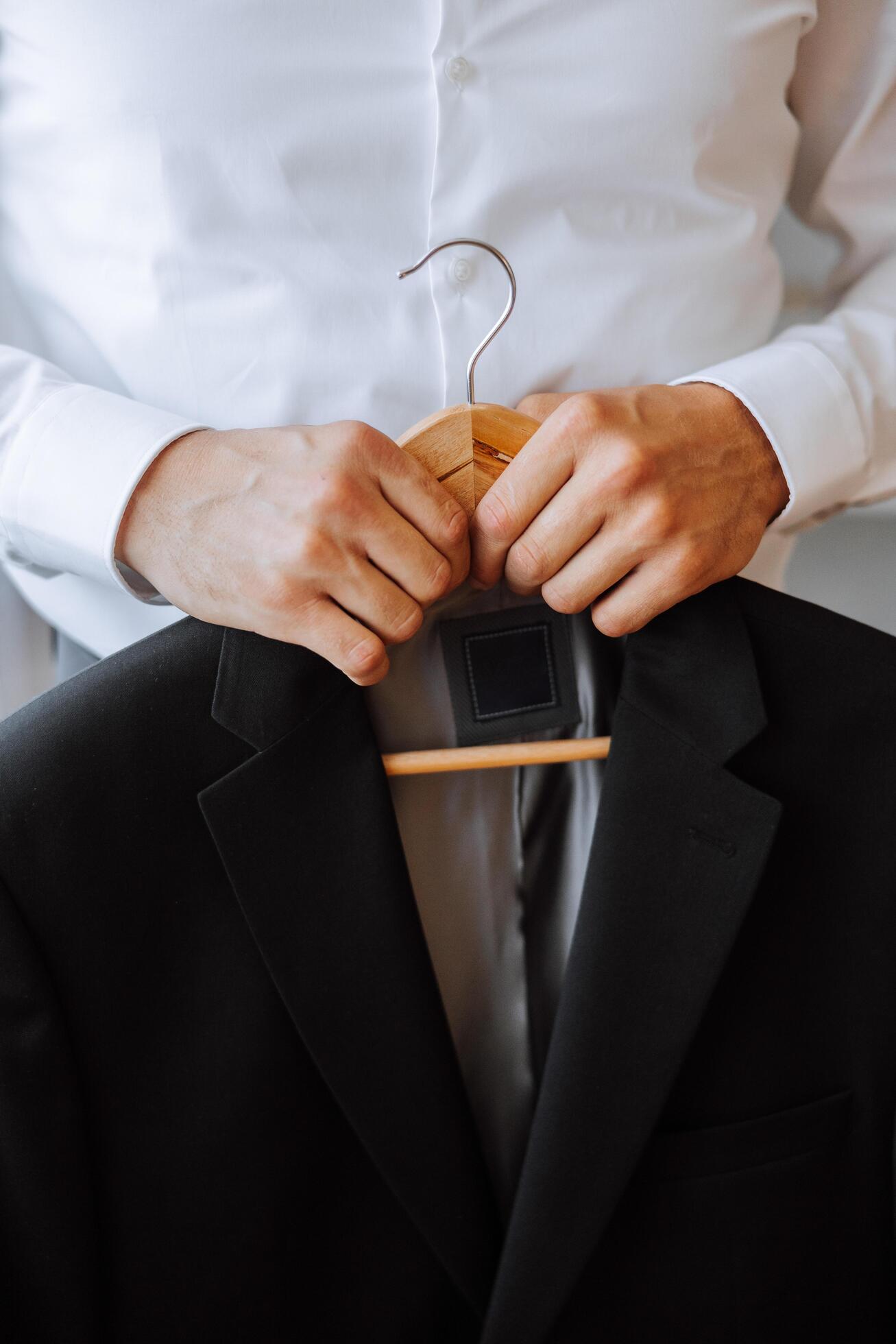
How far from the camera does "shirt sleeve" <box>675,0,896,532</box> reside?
72 centimetres

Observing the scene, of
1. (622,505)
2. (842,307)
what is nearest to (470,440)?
(622,505)

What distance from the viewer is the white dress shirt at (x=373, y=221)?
0.65m

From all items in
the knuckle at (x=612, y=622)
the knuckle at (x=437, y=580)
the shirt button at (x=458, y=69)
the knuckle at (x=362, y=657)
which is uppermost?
the shirt button at (x=458, y=69)

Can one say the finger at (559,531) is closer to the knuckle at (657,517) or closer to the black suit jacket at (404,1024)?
the knuckle at (657,517)

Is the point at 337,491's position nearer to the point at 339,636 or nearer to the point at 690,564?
the point at 339,636

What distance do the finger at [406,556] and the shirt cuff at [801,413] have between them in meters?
0.23

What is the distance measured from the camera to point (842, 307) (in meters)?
0.86

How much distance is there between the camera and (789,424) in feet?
2.32

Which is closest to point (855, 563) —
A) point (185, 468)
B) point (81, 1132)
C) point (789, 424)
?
point (789, 424)

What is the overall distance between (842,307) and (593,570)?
1.42 feet

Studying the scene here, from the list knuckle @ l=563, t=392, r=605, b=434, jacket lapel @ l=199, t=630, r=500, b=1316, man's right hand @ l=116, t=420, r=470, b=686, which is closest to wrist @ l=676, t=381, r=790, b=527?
knuckle @ l=563, t=392, r=605, b=434

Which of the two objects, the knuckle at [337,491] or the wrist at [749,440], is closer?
the knuckle at [337,491]

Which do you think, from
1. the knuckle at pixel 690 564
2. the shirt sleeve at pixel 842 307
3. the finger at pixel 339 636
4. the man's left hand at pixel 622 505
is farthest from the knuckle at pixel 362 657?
the shirt sleeve at pixel 842 307

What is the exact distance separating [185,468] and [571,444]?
246mm
